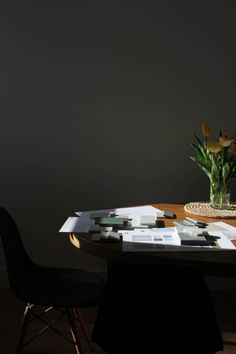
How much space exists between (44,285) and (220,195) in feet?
3.39

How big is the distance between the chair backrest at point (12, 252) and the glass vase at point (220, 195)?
1048 millimetres

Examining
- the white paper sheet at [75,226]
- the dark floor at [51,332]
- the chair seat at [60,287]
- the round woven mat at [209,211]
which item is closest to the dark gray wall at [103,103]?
the dark floor at [51,332]

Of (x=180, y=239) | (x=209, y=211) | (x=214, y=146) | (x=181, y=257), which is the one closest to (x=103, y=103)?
(x=214, y=146)

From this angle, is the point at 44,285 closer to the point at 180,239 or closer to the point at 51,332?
the point at 51,332

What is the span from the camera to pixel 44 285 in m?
2.08

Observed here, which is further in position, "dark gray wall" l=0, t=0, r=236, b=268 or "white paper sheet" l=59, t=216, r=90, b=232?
"dark gray wall" l=0, t=0, r=236, b=268

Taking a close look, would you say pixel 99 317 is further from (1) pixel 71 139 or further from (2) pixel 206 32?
(2) pixel 206 32

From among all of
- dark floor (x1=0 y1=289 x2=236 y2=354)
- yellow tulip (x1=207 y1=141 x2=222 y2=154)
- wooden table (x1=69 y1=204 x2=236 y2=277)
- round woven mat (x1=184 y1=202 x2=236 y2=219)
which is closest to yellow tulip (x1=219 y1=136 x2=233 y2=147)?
yellow tulip (x1=207 y1=141 x2=222 y2=154)

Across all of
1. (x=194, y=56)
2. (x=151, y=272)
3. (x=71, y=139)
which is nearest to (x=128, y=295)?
(x=151, y=272)

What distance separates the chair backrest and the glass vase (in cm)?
105

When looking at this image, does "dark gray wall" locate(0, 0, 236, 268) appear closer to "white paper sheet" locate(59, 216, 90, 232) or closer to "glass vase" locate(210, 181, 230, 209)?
"glass vase" locate(210, 181, 230, 209)

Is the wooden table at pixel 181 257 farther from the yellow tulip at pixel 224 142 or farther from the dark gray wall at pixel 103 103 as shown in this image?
the dark gray wall at pixel 103 103

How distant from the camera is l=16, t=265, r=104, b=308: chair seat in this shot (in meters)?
1.91

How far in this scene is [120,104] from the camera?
3.02m
